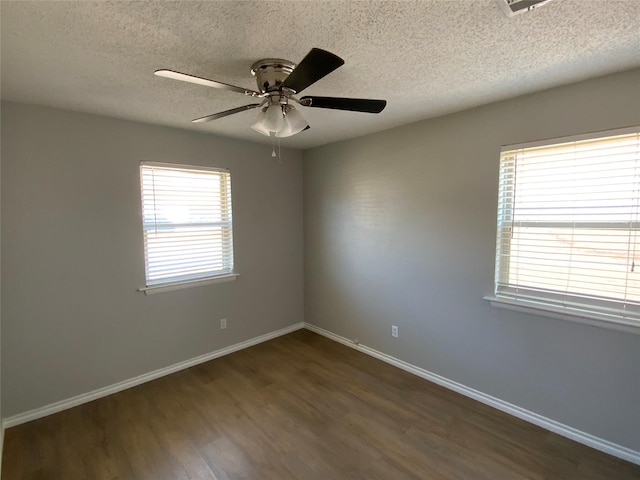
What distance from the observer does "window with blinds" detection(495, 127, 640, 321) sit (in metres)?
1.85

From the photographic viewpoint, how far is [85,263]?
8.18ft

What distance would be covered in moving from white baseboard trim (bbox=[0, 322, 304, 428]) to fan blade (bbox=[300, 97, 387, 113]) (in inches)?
113

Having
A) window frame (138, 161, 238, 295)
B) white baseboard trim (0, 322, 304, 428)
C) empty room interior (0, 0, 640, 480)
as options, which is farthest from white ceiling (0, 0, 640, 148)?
white baseboard trim (0, 322, 304, 428)

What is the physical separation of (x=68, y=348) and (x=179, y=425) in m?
1.16

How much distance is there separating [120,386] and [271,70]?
296 cm

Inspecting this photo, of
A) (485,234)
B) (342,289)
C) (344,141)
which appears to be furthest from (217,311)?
(485,234)

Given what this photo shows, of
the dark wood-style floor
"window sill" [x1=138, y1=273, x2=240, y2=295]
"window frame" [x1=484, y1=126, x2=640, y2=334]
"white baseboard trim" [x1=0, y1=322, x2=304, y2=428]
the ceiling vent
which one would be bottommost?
the dark wood-style floor

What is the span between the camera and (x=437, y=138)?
2.65 meters

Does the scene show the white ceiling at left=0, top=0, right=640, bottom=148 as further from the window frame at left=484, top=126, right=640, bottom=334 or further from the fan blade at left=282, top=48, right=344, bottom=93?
the window frame at left=484, top=126, right=640, bottom=334

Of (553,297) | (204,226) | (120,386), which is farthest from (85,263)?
(553,297)

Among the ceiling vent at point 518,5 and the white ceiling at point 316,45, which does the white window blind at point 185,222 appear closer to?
the white ceiling at point 316,45

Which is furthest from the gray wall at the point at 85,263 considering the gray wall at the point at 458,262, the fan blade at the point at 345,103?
the fan blade at the point at 345,103

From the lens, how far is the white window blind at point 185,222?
283 cm

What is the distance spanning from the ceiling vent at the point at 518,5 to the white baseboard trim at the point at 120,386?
3.61 metres
